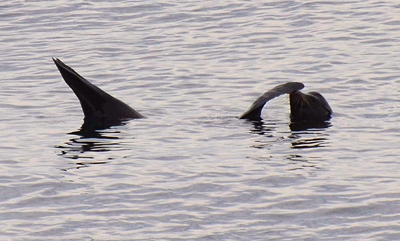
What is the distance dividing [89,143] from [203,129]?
4.80ft

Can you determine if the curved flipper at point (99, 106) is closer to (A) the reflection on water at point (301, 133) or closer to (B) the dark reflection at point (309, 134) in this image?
(A) the reflection on water at point (301, 133)

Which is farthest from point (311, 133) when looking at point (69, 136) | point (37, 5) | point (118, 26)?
point (37, 5)

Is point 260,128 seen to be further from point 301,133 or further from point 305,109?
point 305,109

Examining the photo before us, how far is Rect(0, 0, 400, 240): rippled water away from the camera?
9359 millimetres

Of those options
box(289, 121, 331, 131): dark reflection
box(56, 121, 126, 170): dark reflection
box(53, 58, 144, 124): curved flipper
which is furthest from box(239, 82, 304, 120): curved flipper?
box(56, 121, 126, 170): dark reflection

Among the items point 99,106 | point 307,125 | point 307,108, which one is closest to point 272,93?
point 307,125

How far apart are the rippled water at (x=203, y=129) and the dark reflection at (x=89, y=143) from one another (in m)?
0.05

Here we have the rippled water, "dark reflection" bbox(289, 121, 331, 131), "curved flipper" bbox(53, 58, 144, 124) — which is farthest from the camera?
"curved flipper" bbox(53, 58, 144, 124)

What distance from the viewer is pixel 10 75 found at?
17.3 meters

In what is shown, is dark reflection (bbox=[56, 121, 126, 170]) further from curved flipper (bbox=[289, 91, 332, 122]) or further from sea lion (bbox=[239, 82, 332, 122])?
curved flipper (bbox=[289, 91, 332, 122])

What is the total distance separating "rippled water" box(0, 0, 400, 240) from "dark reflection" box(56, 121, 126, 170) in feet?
0.15

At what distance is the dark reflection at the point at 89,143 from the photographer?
11758 millimetres

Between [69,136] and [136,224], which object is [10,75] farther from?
[136,224]

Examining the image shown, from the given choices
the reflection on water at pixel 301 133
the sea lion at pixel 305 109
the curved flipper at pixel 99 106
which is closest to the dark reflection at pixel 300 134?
the reflection on water at pixel 301 133
